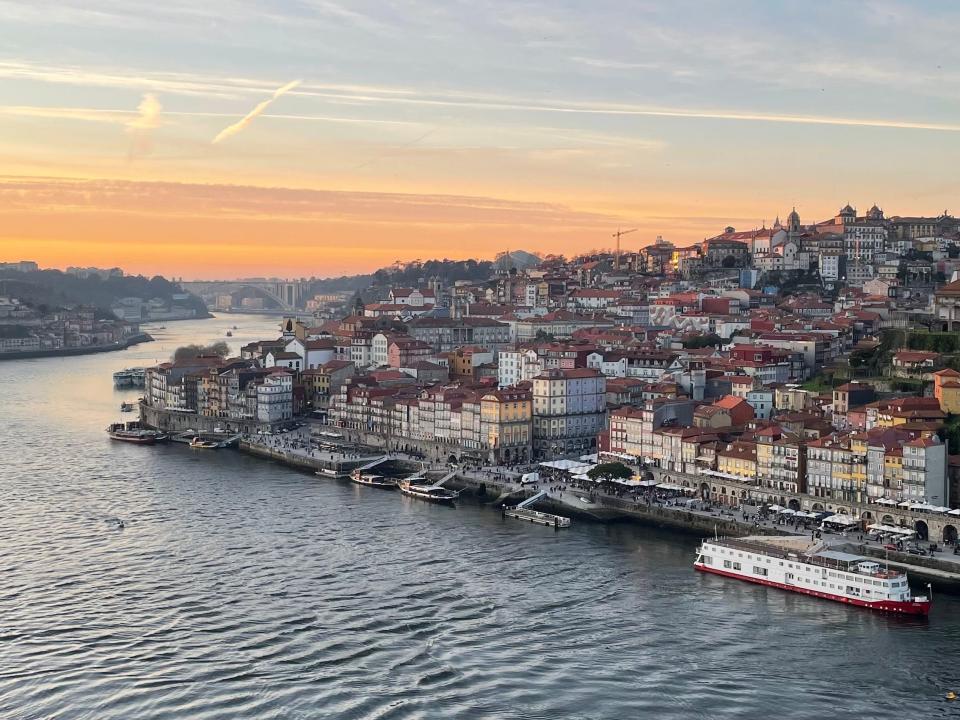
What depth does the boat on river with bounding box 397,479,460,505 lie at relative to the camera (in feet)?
92.8

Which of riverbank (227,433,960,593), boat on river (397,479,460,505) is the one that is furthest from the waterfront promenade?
boat on river (397,479,460,505)

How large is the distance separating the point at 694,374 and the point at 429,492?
340 inches

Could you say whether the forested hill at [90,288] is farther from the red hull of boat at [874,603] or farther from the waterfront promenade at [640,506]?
the red hull of boat at [874,603]

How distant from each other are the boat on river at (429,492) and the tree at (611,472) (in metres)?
3.19

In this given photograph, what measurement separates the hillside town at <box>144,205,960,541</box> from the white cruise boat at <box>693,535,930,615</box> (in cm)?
340

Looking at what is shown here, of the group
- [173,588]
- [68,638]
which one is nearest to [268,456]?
[173,588]

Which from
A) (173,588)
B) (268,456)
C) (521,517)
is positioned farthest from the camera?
(268,456)

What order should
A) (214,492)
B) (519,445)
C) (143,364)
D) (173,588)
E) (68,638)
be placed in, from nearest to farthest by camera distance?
(68,638)
(173,588)
(214,492)
(519,445)
(143,364)

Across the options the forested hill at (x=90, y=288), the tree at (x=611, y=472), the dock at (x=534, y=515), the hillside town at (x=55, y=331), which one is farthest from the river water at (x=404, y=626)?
the forested hill at (x=90, y=288)

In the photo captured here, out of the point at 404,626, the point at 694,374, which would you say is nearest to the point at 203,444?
the point at 694,374

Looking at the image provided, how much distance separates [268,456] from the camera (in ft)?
116

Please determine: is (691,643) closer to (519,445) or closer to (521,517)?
(521,517)

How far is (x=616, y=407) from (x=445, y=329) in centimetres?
1841

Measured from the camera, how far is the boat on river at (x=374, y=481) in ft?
100
